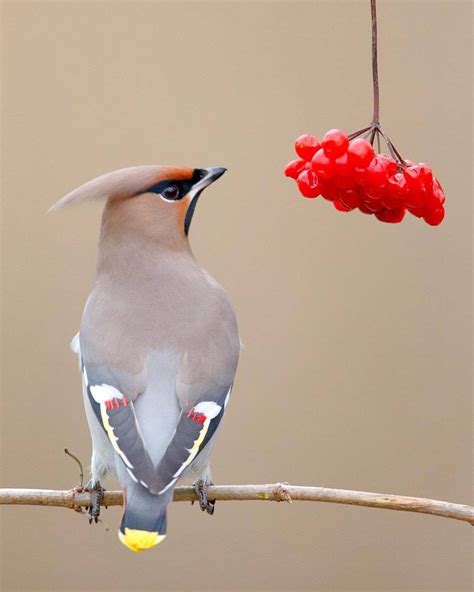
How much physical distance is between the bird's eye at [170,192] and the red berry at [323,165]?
712 mm

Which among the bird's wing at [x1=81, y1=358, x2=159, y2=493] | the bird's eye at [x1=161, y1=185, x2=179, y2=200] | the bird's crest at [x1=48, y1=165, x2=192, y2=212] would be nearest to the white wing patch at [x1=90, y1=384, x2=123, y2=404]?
the bird's wing at [x1=81, y1=358, x2=159, y2=493]

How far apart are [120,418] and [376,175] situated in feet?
2.42

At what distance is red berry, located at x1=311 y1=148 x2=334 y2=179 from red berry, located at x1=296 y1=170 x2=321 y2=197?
0.03m

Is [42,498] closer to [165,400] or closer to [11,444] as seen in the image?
[165,400]

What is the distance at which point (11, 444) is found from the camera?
157 inches

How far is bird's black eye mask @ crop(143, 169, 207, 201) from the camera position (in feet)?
9.12

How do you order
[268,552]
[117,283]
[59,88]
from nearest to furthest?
1. [117,283]
2. [268,552]
3. [59,88]

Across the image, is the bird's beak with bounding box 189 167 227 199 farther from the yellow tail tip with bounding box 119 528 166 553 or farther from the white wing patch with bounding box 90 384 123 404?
the yellow tail tip with bounding box 119 528 166 553

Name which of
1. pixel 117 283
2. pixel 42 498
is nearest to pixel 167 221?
pixel 117 283

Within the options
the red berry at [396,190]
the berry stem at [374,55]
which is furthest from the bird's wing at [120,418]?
the berry stem at [374,55]

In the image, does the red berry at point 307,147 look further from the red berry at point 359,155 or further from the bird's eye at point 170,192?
the bird's eye at point 170,192

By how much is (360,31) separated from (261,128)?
0.47 metres

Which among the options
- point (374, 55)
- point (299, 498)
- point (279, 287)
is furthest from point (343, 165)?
point (279, 287)

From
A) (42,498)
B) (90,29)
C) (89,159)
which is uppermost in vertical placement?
(90,29)
